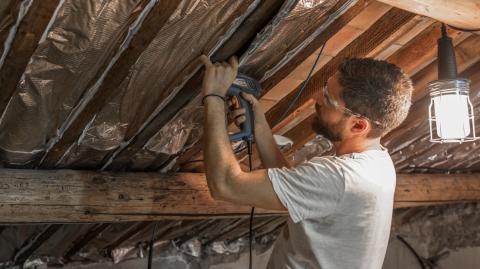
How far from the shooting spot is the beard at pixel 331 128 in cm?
181

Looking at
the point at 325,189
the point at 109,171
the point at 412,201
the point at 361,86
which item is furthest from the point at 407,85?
the point at 412,201

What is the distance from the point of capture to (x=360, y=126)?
179cm

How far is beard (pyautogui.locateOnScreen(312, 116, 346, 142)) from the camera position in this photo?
71.3 inches

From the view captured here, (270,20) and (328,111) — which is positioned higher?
(270,20)

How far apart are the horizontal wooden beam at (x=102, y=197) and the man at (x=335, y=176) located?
816 mm

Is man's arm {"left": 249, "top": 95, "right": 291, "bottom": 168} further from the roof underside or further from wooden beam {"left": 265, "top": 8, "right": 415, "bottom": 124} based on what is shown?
wooden beam {"left": 265, "top": 8, "right": 415, "bottom": 124}

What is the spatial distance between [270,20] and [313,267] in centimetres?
79

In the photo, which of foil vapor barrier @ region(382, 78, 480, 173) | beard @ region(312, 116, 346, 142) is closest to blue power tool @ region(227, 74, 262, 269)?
beard @ region(312, 116, 346, 142)

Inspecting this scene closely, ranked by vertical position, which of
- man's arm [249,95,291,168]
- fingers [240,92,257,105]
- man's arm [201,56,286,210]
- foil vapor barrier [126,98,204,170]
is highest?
fingers [240,92,257,105]

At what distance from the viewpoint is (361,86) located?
174cm

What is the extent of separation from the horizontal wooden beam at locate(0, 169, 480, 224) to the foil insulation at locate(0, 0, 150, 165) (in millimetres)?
189

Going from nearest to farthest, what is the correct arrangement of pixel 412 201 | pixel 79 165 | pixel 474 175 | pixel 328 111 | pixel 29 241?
pixel 328 111 < pixel 79 165 < pixel 29 241 < pixel 412 201 < pixel 474 175

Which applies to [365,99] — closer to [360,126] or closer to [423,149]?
[360,126]

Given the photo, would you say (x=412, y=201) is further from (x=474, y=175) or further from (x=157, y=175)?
(x=157, y=175)
